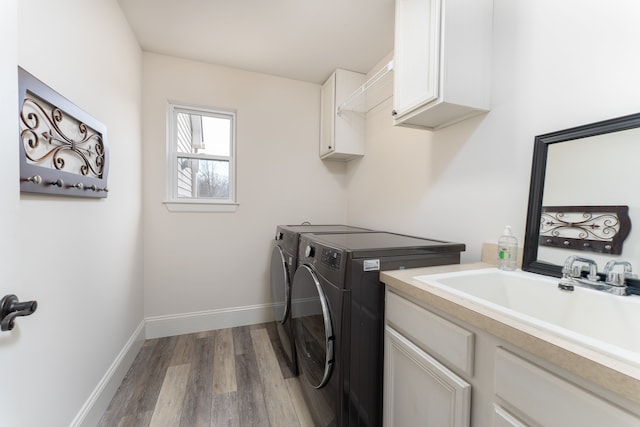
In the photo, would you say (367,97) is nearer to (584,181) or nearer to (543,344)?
(584,181)

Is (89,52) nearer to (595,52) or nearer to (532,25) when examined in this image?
(532,25)

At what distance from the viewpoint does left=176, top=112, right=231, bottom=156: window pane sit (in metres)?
2.43

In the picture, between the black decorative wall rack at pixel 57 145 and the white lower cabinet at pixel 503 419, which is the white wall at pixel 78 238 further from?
the white lower cabinet at pixel 503 419

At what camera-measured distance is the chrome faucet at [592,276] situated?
821 millimetres

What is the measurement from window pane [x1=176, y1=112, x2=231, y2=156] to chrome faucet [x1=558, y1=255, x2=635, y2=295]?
99.7 inches

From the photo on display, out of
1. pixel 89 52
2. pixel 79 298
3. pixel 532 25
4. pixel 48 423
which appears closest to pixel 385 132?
pixel 532 25

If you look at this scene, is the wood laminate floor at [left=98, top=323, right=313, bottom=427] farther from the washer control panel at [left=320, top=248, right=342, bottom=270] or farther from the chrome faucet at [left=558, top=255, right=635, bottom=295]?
the chrome faucet at [left=558, top=255, right=635, bottom=295]

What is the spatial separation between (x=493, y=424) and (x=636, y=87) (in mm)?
1164

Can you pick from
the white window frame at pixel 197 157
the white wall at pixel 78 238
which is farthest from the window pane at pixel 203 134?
the white wall at pixel 78 238

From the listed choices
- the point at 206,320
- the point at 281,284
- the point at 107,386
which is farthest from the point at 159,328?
the point at 281,284

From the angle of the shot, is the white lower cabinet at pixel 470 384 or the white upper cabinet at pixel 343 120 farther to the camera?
the white upper cabinet at pixel 343 120

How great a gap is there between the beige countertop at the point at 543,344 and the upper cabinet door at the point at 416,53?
37.4 inches

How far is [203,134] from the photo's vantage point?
2496 mm

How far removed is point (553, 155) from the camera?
1.08 metres
